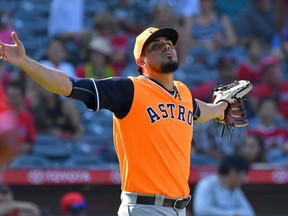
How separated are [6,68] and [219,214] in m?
3.34

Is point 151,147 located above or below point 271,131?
above

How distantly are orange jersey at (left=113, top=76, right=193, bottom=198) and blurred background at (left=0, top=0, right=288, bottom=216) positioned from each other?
269cm

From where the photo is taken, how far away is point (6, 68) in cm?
925

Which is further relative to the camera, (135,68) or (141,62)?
(135,68)

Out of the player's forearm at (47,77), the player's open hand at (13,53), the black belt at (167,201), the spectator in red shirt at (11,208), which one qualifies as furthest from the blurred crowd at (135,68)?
the player's open hand at (13,53)

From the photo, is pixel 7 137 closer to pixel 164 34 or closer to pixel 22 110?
pixel 164 34

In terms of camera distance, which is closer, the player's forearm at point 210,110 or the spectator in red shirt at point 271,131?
the player's forearm at point 210,110

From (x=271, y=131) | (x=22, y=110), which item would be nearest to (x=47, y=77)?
(x=22, y=110)

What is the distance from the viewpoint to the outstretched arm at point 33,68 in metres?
3.92

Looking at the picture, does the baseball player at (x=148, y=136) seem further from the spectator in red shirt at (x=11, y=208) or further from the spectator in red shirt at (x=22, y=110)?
the spectator in red shirt at (x=22, y=110)

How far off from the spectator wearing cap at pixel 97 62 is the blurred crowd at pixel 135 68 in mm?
A: 12

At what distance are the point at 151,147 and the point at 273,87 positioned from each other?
5.57m

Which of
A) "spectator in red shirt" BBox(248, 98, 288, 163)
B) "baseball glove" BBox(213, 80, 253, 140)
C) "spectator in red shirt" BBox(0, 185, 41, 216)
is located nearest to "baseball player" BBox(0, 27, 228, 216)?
"baseball glove" BBox(213, 80, 253, 140)

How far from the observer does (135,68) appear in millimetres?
9766
